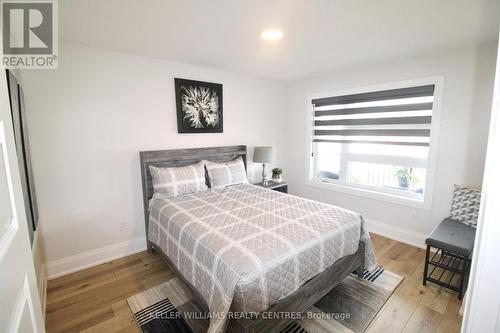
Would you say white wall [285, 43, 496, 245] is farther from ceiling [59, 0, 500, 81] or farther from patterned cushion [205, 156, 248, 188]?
patterned cushion [205, 156, 248, 188]

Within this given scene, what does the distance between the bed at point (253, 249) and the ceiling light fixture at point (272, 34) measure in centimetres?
165

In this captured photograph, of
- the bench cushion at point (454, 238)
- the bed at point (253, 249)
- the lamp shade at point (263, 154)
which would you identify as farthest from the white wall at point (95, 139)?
the bench cushion at point (454, 238)

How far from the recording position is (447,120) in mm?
2652

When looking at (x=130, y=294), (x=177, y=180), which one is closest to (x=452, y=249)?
(x=177, y=180)

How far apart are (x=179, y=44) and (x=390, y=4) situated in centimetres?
186

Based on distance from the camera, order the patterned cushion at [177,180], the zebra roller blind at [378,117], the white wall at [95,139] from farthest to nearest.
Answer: the zebra roller blind at [378,117] → the patterned cushion at [177,180] → the white wall at [95,139]

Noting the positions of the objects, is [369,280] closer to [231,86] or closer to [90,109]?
[231,86]

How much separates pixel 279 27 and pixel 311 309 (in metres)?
2.38

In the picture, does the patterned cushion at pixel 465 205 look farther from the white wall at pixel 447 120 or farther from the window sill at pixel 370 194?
the window sill at pixel 370 194

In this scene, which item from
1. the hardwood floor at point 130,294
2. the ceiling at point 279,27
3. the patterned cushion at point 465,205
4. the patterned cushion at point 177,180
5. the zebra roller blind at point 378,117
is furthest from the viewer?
the zebra roller blind at point 378,117

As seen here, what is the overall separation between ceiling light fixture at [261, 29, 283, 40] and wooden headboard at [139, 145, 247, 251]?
1.65 m

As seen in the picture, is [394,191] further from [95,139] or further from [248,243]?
[95,139]

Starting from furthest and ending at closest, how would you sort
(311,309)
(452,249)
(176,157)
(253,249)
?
(176,157) < (452,249) < (311,309) < (253,249)

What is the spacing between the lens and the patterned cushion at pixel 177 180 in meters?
2.70
